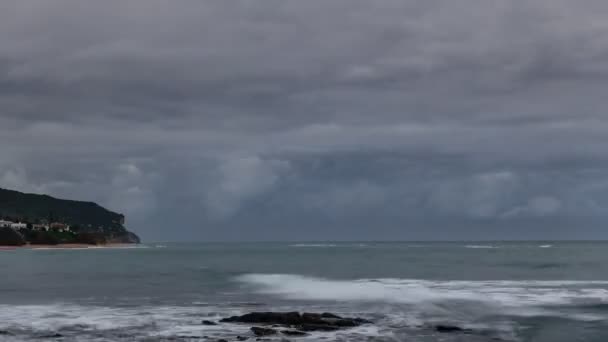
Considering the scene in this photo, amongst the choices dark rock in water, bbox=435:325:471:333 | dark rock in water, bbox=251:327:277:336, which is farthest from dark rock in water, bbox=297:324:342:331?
dark rock in water, bbox=435:325:471:333

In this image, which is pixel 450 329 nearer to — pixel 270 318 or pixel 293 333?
pixel 293 333

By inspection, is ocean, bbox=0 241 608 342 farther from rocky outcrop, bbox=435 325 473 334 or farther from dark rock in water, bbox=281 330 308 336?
dark rock in water, bbox=281 330 308 336

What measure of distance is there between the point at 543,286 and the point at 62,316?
39.6 meters

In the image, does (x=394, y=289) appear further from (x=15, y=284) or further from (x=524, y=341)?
(x=15, y=284)

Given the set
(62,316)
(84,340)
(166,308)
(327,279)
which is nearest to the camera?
(84,340)

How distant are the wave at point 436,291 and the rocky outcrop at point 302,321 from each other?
13292mm

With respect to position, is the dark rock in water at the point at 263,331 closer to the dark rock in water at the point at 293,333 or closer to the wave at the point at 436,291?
the dark rock in water at the point at 293,333

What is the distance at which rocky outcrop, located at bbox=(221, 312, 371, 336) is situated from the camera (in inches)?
1286

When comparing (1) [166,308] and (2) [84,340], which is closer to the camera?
(2) [84,340]

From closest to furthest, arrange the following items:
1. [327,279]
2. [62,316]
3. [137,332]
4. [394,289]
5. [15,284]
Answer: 1. [137,332]
2. [62,316]
3. [394,289]
4. [15,284]
5. [327,279]

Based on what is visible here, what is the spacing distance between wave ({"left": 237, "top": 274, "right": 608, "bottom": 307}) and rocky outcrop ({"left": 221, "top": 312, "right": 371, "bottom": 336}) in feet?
43.6

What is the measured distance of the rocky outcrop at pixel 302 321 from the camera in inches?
1286

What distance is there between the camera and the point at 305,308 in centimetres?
4334

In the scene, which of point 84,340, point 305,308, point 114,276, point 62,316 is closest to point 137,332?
point 84,340
